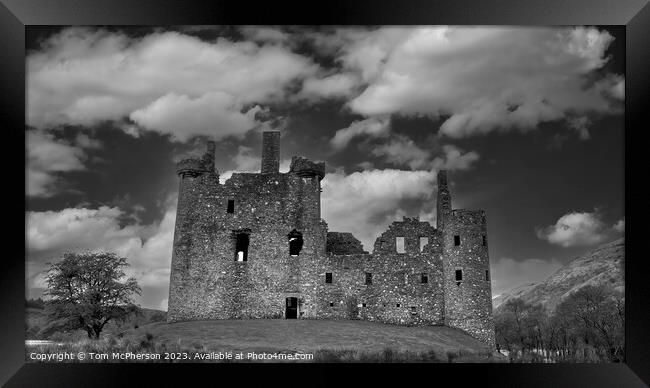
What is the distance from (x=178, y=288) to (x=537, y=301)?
38.6 m

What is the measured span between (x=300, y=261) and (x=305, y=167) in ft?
18.5

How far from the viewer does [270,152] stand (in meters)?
40.6

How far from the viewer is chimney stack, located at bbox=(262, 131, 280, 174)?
4025 centimetres

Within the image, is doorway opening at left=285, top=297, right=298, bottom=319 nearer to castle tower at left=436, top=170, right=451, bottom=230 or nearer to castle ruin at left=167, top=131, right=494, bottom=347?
castle ruin at left=167, top=131, right=494, bottom=347

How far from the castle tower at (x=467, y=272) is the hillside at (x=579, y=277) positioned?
60.0 ft

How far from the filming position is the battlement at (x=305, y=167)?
3984 centimetres

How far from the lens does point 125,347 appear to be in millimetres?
25859

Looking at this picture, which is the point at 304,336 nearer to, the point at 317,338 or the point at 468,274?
the point at 317,338

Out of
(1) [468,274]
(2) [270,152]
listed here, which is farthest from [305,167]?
(1) [468,274]

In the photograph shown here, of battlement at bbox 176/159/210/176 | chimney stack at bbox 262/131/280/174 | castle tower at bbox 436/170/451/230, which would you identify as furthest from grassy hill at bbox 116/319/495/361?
chimney stack at bbox 262/131/280/174

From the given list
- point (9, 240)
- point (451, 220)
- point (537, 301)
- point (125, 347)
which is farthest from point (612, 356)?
point (537, 301)

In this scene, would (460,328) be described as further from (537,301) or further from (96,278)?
(537,301)

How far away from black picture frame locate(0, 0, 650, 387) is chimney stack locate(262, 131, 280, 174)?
23.6 m
